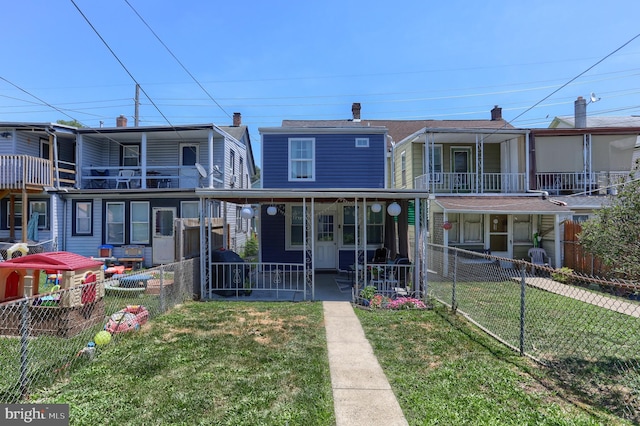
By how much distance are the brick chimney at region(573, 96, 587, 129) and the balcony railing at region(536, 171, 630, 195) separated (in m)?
3.24

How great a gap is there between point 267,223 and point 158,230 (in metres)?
5.21

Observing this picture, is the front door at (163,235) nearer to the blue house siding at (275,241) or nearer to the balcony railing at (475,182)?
the blue house siding at (275,241)

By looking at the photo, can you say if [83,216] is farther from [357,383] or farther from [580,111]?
[580,111]

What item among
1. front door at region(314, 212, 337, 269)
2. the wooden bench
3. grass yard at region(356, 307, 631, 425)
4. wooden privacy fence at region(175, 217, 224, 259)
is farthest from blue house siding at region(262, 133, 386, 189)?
grass yard at region(356, 307, 631, 425)

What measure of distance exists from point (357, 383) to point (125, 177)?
13801mm

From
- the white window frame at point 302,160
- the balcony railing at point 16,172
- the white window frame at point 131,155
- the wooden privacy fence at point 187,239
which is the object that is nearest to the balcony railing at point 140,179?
the white window frame at point 131,155

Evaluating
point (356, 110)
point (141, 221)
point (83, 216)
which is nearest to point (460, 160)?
point (356, 110)

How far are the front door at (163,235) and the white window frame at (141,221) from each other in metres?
0.34

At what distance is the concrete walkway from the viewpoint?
347 centimetres

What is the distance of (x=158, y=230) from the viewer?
14195 millimetres

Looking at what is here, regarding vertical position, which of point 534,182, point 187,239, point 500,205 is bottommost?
point 187,239

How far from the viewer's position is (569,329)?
6309 mm

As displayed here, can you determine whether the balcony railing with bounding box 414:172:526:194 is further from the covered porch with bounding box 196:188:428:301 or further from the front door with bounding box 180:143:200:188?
the front door with bounding box 180:143:200:188

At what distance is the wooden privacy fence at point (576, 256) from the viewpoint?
36.2ft
